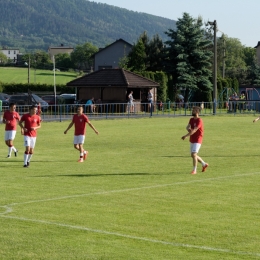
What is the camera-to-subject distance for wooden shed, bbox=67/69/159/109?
60875mm

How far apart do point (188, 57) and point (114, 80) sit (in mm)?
15899

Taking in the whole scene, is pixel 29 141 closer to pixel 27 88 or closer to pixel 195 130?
pixel 195 130

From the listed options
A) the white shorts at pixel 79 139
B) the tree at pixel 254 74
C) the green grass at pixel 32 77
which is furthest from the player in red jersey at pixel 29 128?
the green grass at pixel 32 77

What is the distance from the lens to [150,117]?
52875mm

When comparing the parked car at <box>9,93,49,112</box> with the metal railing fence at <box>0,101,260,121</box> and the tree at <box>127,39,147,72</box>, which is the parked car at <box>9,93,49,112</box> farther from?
the tree at <box>127,39,147,72</box>

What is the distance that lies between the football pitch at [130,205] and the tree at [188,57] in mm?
47411

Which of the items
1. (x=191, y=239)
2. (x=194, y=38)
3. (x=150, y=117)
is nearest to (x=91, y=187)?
(x=191, y=239)

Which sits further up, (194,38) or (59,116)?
(194,38)

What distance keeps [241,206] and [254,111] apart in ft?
153

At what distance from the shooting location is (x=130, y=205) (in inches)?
540

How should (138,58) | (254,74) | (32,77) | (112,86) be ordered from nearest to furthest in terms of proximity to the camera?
(112,86)
(138,58)
(254,74)
(32,77)

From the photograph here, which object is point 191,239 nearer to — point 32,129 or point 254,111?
point 32,129

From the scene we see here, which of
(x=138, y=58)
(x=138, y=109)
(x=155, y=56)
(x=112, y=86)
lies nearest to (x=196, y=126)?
(x=138, y=109)

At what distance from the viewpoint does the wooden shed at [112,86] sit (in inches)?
2397
